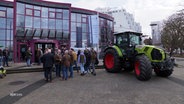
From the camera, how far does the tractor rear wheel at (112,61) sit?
9.88 metres

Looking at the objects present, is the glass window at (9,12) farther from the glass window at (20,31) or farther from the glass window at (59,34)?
the glass window at (59,34)

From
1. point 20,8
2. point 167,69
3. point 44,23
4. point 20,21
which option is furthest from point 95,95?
point 20,8

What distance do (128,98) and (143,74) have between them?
100 inches

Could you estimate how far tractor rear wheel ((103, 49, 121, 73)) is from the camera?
9.88 metres

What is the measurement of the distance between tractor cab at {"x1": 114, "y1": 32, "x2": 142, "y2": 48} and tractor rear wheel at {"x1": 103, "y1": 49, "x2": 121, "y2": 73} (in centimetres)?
80

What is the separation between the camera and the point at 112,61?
35.2ft

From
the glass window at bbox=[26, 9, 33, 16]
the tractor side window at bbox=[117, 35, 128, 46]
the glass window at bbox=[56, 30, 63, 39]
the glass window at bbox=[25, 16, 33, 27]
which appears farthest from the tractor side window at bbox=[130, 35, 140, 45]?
the glass window at bbox=[26, 9, 33, 16]

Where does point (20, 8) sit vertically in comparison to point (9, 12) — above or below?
above

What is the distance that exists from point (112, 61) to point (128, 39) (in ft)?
6.16

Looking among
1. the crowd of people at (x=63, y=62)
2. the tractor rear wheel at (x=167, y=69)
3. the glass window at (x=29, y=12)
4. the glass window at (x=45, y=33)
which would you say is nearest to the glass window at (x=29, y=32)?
the glass window at (x=45, y=33)

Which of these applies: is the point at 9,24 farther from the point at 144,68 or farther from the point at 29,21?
the point at 144,68

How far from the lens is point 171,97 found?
5629 mm

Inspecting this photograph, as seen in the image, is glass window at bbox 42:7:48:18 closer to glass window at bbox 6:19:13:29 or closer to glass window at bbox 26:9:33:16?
glass window at bbox 26:9:33:16

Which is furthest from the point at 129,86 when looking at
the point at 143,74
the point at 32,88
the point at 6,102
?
the point at 6,102
